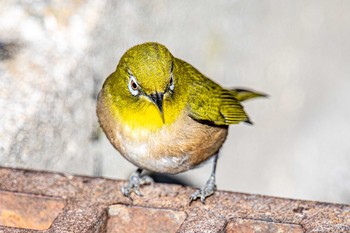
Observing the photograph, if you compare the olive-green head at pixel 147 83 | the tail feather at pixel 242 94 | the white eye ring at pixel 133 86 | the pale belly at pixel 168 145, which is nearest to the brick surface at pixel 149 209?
the pale belly at pixel 168 145

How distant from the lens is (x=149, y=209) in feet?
15.1

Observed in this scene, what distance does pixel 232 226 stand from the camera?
4.46 metres

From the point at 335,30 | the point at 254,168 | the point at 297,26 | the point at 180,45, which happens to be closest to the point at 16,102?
the point at 180,45

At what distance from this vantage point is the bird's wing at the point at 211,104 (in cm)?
517

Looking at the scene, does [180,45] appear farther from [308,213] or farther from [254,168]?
[308,213]

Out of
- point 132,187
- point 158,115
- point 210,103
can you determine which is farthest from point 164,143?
point 210,103

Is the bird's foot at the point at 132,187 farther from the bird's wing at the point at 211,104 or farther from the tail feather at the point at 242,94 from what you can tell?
the tail feather at the point at 242,94

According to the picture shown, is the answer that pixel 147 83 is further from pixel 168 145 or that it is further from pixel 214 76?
pixel 214 76

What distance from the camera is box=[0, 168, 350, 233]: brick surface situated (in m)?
4.41

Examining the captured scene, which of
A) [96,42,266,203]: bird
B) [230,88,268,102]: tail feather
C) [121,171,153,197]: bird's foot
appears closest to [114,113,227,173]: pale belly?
[96,42,266,203]: bird

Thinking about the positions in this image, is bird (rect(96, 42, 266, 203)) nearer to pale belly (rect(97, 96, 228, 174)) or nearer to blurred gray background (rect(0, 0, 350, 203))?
pale belly (rect(97, 96, 228, 174))

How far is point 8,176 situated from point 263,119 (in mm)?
3553

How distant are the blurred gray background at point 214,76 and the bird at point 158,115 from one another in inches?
26.0

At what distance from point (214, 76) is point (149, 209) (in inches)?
116
